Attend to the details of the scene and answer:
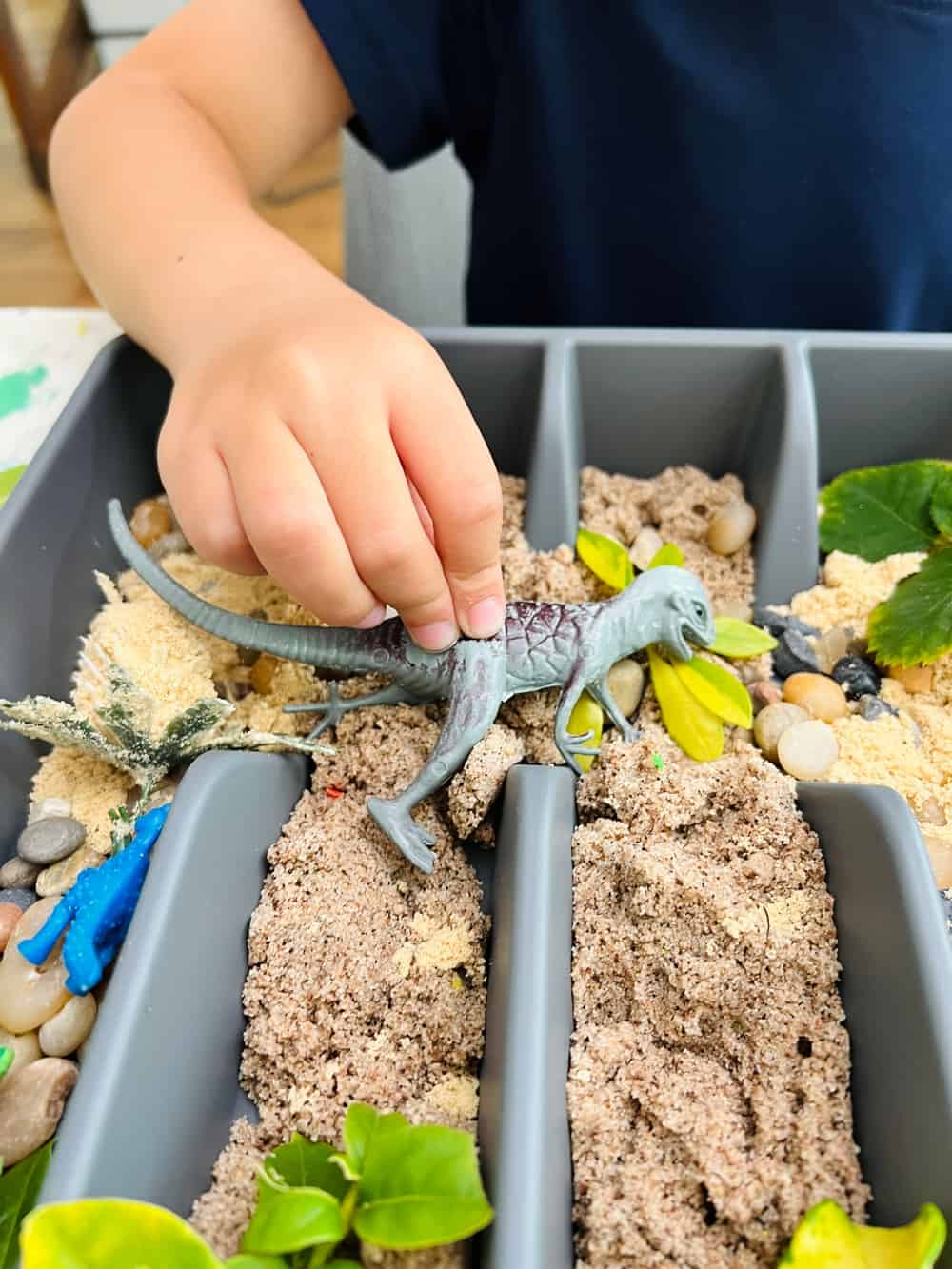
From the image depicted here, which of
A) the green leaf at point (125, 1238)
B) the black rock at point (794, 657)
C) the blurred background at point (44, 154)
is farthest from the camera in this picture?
the blurred background at point (44, 154)

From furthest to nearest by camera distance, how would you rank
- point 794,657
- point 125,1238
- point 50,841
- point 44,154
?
point 44,154, point 794,657, point 50,841, point 125,1238

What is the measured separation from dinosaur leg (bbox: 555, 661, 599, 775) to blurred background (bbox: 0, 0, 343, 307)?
4.49 feet

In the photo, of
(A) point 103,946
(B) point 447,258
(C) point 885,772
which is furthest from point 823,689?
(B) point 447,258

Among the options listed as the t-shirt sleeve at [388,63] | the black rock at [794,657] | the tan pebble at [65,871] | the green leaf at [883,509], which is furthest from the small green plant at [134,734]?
the t-shirt sleeve at [388,63]

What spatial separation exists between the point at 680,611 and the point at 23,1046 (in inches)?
18.6

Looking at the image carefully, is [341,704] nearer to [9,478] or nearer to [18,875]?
[18,875]

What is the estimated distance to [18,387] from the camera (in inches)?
34.4

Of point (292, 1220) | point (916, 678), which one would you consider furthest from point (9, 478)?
point (916, 678)

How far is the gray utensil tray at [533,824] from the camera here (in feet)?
1.40

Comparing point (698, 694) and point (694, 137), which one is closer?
point (698, 694)

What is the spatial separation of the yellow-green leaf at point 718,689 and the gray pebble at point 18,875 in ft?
1.45

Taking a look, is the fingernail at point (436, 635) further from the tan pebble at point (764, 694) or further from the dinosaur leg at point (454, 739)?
the tan pebble at point (764, 694)

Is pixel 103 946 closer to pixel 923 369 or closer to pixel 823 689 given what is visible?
pixel 823 689

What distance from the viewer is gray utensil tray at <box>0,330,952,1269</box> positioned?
43cm
